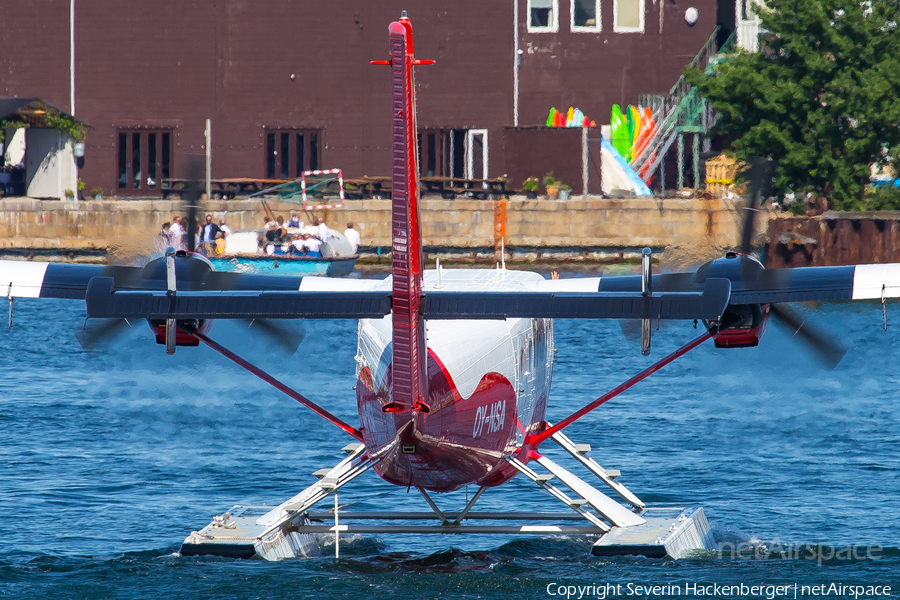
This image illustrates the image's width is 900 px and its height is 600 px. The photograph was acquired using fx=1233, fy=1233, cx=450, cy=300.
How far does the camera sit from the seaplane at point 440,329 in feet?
35.3

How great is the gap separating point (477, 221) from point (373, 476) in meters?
28.4

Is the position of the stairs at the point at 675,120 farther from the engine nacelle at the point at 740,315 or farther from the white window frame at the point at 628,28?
the engine nacelle at the point at 740,315

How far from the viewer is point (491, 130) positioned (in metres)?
55.6

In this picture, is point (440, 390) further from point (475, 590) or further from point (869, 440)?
point (869, 440)

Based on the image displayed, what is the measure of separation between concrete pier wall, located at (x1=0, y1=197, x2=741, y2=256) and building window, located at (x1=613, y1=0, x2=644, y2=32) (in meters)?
11.2

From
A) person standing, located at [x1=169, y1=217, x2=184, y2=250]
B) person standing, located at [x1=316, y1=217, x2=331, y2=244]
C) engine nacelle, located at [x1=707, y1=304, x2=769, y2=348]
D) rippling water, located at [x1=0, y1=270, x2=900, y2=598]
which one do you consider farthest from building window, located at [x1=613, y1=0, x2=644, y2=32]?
engine nacelle, located at [x1=707, y1=304, x2=769, y2=348]

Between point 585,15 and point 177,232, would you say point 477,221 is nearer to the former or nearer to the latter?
point 177,232

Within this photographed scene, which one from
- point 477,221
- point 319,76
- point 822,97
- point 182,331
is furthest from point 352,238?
point 182,331

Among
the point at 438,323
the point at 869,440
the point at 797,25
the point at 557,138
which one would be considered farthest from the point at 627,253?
the point at 438,323

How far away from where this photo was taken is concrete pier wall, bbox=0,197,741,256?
4675 cm

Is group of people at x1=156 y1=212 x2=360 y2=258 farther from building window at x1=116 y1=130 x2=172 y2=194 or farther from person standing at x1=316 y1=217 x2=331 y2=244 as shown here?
building window at x1=116 y1=130 x2=172 y2=194

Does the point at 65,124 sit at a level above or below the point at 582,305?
above

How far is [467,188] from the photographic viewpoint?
51125mm

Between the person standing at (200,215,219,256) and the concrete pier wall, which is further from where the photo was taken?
the concrete pier wall
